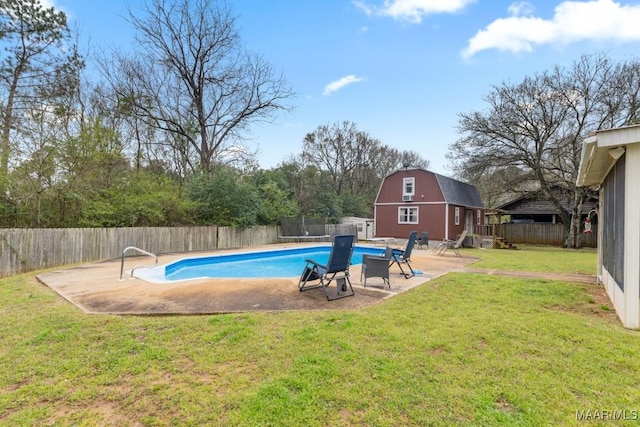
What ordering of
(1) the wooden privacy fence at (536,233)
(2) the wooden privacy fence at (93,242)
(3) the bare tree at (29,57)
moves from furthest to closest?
(1) the wooden privacy fence at (536,233), (3) the bare tree at (29,57), (2) the wooden privacy fence at (93,242)

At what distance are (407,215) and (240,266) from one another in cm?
1120

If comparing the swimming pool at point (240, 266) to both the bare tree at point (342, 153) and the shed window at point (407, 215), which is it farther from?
the bare tree at point (342, 153)

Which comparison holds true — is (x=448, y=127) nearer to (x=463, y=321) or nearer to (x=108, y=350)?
(x=463, y=321)

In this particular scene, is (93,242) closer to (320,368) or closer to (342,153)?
(320,368)

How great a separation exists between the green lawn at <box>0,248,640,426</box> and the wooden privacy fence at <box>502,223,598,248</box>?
715 inches

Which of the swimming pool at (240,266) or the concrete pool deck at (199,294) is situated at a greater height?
the concrete pool deck at (199,294)

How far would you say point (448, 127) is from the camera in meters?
18.3

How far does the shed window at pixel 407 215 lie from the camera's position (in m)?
18.0

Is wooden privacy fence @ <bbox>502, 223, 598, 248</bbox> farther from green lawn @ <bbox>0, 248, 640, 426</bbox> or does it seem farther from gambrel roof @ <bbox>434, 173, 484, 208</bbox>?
green lawn @ <bbox>0, 248, 640, 426</bbox>

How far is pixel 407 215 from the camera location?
1830 cm

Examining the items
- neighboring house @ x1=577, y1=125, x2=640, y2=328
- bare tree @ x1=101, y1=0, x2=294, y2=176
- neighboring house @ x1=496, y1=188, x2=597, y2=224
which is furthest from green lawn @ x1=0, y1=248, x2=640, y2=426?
neighboring house @ x1=496, y1=188, x2=597, y2=224

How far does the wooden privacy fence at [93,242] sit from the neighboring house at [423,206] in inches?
339

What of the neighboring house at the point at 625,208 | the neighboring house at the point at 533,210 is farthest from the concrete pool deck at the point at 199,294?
the neighboring house at the point at 533,210

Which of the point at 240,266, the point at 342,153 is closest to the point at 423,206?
the point at 240,266
